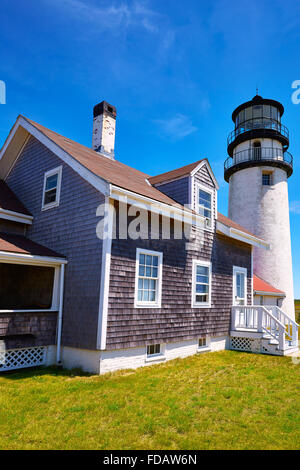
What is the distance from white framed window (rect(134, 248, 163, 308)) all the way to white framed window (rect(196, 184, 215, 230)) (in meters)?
3.14

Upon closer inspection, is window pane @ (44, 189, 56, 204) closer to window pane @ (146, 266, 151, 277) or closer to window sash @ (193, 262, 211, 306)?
window pane @ (146, 266, 151, 277)

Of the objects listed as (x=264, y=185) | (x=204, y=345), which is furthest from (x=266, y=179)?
(x=204, y=345)

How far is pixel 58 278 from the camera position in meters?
9.62

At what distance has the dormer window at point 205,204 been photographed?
1231 centimetres

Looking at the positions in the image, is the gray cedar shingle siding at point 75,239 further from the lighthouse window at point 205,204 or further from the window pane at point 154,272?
the lighthouse window at point 205,204

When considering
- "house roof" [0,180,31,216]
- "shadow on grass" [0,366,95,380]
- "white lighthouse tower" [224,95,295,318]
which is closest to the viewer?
"shadow on grass" [0,366,95,380]

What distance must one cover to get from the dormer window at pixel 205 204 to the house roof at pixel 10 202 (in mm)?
6346

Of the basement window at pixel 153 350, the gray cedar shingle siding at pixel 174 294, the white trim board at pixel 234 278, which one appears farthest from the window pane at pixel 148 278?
the white trim board at pixel 234 278

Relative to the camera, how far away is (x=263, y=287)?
57.9ft

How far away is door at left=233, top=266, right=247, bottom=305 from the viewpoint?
1365 cm

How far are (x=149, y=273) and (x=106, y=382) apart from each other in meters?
3.30

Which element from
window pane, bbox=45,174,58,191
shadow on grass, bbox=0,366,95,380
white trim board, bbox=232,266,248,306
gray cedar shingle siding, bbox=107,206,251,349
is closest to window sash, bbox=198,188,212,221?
gray cedar shingle siding, bbox=107,206,251,349
